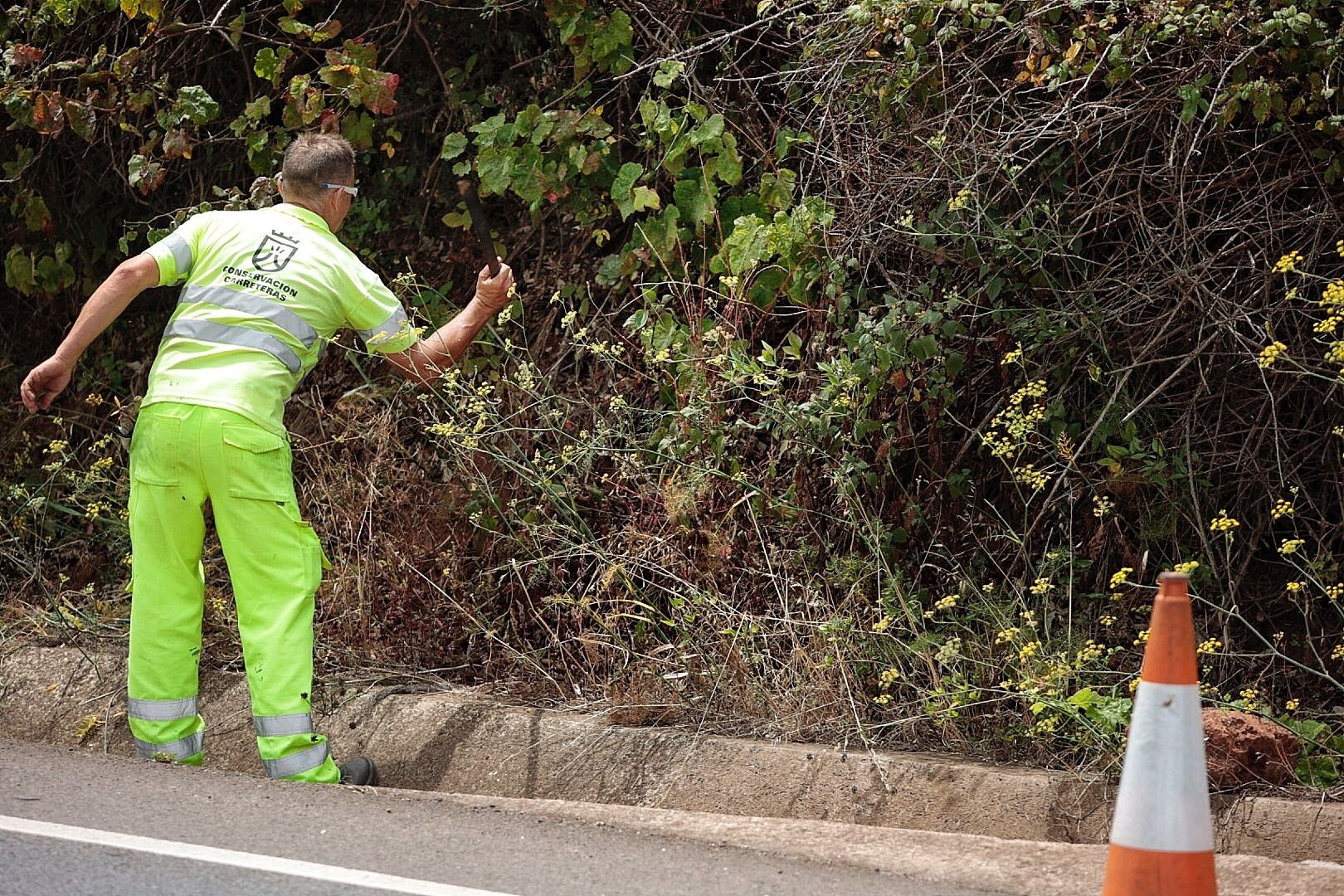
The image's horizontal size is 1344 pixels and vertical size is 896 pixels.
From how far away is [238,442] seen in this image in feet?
15.8

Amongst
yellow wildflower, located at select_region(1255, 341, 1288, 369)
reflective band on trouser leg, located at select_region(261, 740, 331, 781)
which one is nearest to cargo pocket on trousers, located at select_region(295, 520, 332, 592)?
reflective band on trouser leg, located at select_region(261, 740, 331, 781)

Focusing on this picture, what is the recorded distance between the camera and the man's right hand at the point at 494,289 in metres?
5.18

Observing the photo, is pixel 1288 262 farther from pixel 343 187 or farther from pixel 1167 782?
pixel 343 187

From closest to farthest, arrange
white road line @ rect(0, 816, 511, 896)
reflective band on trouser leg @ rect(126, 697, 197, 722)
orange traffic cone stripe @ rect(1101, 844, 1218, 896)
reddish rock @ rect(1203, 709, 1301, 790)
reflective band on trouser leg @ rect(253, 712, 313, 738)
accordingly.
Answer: orange traffic cone stripe @ rect(1101, 844, 1218, 896)
white road line @ rect(0, 816, 511, 896)
reddish rock @ rect(1203, 709, 1301, 790)
reflective band on trouser leg @ rect(253, 712, 313, 738)
reflective band on trouser leg @ rect(126, 697, 197, 722)

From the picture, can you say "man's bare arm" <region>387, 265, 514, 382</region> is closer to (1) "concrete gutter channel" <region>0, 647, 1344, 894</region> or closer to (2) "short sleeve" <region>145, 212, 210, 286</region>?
(2) "short sleeve" <region>145, 212, 210, 286</region>

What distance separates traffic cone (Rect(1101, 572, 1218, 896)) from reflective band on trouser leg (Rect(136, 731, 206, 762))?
10.1ft

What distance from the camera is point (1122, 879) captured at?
3.07 metres

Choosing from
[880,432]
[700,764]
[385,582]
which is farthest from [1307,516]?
[385,582]

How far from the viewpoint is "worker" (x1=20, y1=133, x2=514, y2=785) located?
4801mm

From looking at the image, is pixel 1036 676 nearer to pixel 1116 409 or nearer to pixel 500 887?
pixel 1116 409

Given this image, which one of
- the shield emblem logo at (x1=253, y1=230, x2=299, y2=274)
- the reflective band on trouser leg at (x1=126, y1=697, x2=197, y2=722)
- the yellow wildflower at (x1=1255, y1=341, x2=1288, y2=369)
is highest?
the shield emblem logo at (x1=253, y1=230, x2=299, y2=274)

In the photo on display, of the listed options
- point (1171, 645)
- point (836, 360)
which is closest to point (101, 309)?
point (836, 360)

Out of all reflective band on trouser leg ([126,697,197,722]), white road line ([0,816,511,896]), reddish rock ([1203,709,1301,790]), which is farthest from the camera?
reflective band on trouser leg ([126,697,197,722])

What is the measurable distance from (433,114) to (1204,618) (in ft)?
A: 13.2
